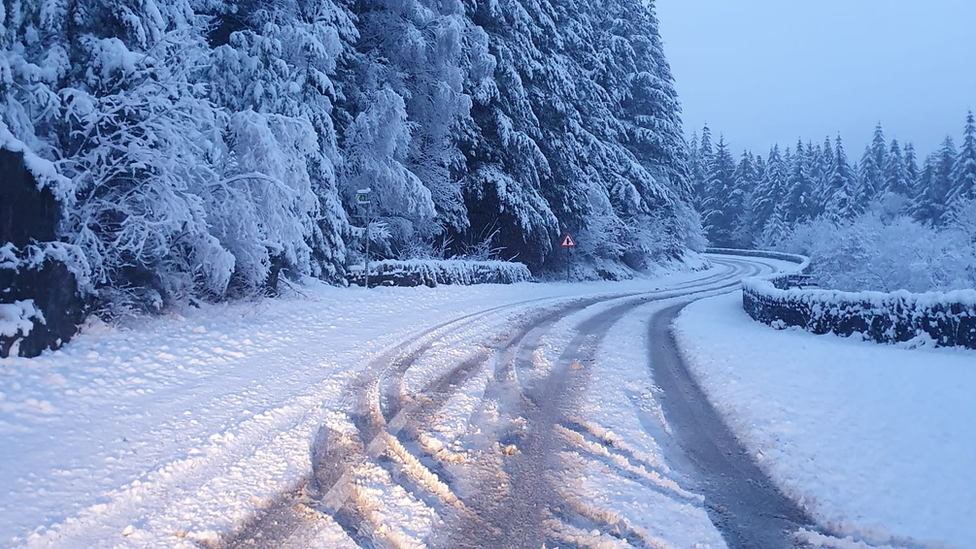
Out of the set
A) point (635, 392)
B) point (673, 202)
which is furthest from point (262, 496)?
point (673, 202)

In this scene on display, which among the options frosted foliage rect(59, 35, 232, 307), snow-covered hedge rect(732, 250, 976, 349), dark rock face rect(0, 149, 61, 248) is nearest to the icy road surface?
frosted foliage rect(59, 35, 232, 307)

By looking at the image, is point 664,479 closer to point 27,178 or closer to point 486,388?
point 486,388

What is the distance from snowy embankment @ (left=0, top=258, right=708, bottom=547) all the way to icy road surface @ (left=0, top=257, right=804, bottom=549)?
2 centimetres

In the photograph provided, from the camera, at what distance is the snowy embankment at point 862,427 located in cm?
416

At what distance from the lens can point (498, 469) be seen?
191 inches

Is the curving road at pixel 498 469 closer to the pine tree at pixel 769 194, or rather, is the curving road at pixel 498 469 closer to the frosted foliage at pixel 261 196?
the frosted foliage at pixel 261 196

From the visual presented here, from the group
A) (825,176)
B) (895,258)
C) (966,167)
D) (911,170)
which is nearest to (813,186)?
(825,176)

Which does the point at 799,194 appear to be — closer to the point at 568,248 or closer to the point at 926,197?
the point at 926,197

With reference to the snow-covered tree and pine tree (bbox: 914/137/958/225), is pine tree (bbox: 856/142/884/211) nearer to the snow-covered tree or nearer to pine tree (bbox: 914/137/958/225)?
pine tree (bbox: 914/137/958/225)

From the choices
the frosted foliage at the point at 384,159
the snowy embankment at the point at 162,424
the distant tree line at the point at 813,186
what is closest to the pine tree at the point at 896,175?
the distant tree line at the point at 813,186

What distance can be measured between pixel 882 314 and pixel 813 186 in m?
69.6

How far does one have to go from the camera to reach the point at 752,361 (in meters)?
9.12

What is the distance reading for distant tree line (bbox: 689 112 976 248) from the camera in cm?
5938

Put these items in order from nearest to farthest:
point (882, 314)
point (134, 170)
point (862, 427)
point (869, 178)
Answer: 1. point (862, 427)
2. point (134, 170)
3. point (882, 314)
4. point (869, 178)
